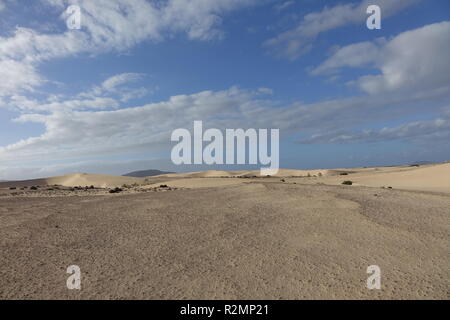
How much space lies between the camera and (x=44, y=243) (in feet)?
23.7

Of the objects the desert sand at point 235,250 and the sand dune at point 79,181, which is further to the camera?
the sand dune at point 79,181

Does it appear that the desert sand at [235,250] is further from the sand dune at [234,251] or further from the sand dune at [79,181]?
the sand dune at [79,181]

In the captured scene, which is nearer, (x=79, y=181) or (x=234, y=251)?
(x=234, y=251)

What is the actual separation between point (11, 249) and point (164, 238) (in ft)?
11.2

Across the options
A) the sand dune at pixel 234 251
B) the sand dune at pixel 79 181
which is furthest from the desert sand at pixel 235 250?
the sand dune at pixel 79 181

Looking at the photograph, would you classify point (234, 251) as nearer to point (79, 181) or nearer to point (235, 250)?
point (235, 250)

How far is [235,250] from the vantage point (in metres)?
6.54

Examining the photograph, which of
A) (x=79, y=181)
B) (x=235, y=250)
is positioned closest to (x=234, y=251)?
(x=235, y=250)

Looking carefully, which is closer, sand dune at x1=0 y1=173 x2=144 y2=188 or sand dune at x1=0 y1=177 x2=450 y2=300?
sand dune at x1=0 y1=177 x2=450 y2=300

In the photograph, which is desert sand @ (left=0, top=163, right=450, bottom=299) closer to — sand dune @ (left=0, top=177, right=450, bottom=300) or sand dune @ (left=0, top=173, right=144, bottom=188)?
sand dune @ (left=0, top=177, right=450, bottom=300)

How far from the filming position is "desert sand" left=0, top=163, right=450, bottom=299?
4801 millimetres

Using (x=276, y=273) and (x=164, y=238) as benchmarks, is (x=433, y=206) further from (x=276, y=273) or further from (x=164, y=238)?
(x=164, y=238)

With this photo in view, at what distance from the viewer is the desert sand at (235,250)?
4801mm

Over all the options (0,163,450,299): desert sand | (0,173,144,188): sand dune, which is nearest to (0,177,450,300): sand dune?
(0,163,450,299): desert sand
